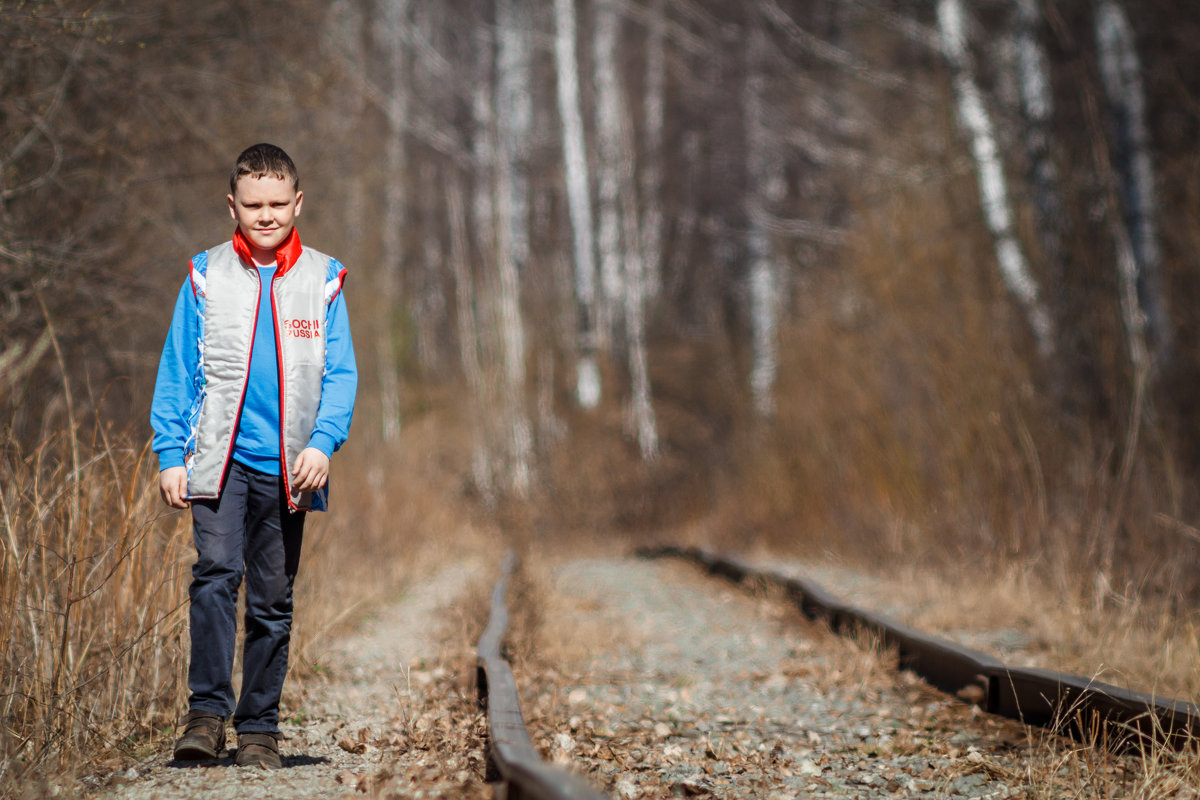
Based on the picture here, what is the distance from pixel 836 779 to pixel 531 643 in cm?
240

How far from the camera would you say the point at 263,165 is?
312 cm

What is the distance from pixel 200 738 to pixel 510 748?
3.19 ft

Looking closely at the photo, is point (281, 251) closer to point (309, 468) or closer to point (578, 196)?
point (309, 468)

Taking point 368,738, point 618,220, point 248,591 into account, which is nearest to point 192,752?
point 248,591

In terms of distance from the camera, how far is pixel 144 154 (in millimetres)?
6445

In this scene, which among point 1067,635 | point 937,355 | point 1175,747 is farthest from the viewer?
point 937,355

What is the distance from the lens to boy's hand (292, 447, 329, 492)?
10.1ft

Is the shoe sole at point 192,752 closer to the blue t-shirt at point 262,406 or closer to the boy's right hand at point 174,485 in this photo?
the boy's right hand at point 174,485

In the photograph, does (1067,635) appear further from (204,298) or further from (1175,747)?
(204,298)

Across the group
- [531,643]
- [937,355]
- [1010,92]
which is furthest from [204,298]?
[1010,92]

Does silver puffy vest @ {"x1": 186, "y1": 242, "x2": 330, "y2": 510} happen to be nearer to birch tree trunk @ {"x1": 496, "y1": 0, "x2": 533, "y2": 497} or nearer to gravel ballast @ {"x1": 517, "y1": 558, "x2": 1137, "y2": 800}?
gravel ballast @ {"x1": 517, "y1": 558, "x2": 1137, "y2": 800}

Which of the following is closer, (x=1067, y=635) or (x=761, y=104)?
(x=1067, y=635)

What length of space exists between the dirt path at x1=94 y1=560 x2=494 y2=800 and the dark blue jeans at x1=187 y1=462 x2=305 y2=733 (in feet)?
0.68

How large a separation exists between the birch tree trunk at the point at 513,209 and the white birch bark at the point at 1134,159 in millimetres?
8387
